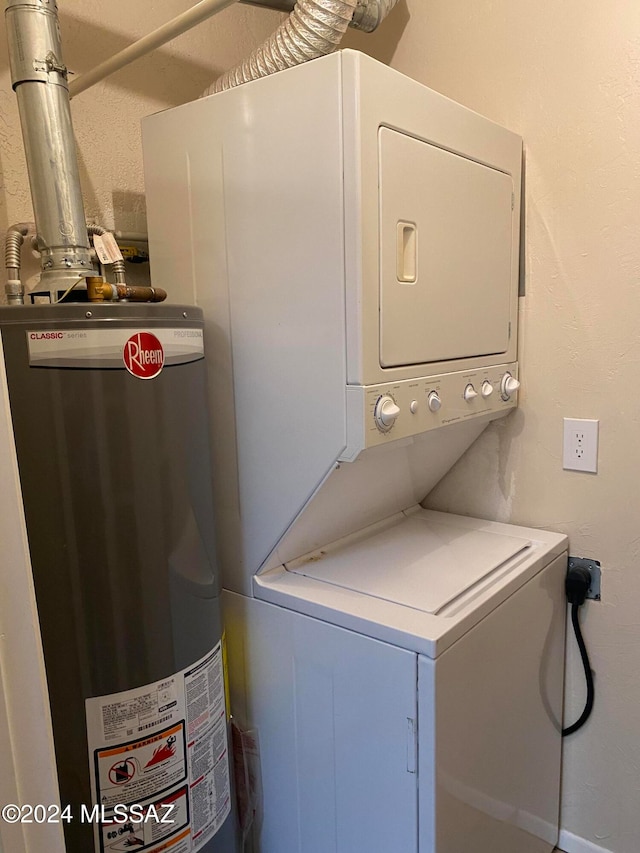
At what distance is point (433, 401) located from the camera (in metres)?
1.33

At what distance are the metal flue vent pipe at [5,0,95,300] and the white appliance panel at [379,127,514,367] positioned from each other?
2.06 feet

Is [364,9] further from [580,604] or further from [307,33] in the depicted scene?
[580,604]

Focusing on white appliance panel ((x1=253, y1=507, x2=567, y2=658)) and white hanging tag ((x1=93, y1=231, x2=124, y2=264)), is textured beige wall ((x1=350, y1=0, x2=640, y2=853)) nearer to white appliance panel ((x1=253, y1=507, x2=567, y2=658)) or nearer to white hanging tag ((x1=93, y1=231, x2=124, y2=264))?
white appliance panel ((x1=253, y1=507, x2=567, y2=658))

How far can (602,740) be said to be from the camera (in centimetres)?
171

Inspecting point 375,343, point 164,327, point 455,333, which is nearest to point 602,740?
point 455,333

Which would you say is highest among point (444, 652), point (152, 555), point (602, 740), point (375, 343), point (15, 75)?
point (15, 75)

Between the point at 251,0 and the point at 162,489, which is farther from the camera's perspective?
the point at 251,0

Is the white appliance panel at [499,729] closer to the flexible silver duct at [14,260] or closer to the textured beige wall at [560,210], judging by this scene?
the textured beige wall at [560,210]

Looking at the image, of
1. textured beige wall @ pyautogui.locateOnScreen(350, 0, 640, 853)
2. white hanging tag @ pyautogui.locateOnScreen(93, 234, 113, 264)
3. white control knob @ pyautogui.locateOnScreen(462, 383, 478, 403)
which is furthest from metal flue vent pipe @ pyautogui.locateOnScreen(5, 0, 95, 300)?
textured beige wall @ pyautogui.locateOnScreen(350, 0, 640, 853)

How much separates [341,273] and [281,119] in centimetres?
34

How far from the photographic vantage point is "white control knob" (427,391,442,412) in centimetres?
133

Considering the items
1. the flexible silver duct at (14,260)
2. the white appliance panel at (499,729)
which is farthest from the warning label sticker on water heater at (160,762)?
the flexible silver duct at (14,260)

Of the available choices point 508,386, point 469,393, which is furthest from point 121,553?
point 508,386

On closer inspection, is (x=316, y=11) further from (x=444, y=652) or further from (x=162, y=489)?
(x=444, y=652)
